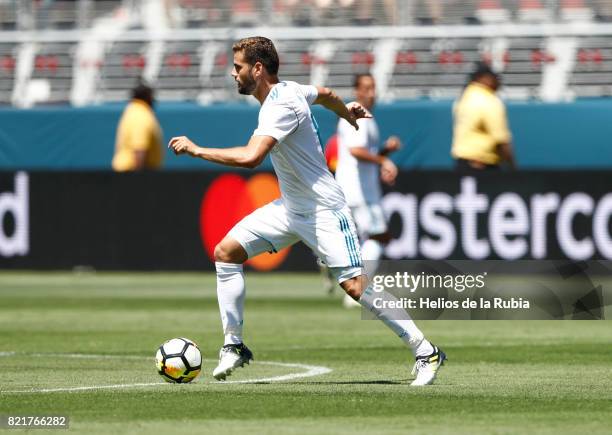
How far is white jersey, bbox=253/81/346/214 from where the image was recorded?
29.0 feet

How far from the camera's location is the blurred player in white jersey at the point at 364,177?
16016 mm

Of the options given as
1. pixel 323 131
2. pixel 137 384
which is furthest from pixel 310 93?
pixel 323 131

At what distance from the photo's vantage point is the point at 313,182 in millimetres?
9047

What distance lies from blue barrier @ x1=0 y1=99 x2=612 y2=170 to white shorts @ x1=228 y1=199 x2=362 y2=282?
12.0 m

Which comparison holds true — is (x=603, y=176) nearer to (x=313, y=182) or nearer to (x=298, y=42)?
(x=298, y=42)

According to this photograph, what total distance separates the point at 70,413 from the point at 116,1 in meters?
20.4

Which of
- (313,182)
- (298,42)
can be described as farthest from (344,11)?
(313,182)

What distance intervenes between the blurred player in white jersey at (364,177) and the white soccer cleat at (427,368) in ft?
23.4

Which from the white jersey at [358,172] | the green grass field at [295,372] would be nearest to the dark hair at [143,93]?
the green grass field at [295,372]

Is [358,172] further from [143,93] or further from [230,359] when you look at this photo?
[230,359]

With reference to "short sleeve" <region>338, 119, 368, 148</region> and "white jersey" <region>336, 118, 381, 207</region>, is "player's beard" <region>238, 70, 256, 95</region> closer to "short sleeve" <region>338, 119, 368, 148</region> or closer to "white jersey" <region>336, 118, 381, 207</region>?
"short sleeve" <region>338, 119, 368, 148</region>

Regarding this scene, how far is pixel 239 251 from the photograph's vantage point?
914cm

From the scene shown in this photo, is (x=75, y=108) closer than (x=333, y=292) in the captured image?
No

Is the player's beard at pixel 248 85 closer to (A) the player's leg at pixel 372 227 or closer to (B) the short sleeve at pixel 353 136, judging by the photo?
(B) the short sleeve at pixel 353 136
